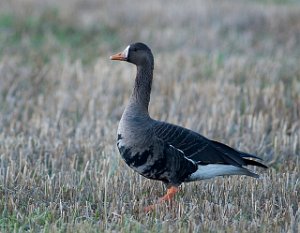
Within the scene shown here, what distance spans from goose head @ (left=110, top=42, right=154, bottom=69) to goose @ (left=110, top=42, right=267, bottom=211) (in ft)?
1.14

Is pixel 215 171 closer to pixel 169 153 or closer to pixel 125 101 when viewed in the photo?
pixel 169 153

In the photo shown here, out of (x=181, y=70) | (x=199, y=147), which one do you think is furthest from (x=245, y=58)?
(x=199, y=147)

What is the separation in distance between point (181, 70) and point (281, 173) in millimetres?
5792

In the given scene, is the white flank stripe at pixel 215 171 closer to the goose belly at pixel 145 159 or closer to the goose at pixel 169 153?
the goose at pixel 169 153

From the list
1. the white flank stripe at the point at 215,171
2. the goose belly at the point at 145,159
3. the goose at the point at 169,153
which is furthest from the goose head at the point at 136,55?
the white flank stripe at the point at 215,171

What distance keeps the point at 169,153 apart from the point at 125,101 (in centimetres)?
469

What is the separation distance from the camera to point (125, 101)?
1102 cm

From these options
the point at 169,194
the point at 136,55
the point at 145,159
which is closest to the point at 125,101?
the point at 136,55

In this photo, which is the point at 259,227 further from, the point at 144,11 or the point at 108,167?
the point at 144,11

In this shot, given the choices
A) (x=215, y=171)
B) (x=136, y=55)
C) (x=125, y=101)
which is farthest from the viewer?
(x=125, y=101)

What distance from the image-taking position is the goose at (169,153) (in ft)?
20.8

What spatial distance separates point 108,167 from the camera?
24.9 ft

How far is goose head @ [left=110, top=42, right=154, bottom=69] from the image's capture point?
22.3ft

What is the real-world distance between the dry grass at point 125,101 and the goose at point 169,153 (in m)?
0.27
